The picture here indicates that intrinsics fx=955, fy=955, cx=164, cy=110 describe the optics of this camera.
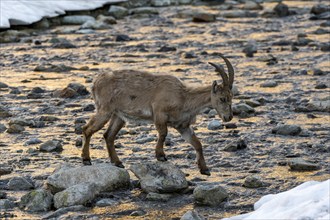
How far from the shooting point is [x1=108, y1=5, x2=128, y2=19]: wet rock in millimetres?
29734

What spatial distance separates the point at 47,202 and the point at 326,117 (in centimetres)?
630

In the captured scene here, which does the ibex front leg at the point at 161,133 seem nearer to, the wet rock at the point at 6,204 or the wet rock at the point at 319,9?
the wet rock at the point at 6,204

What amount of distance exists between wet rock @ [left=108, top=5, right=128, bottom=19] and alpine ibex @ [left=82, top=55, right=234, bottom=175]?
17843 millimetres

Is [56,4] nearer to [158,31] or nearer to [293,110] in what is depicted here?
[158,31]

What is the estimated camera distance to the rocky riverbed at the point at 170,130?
34.3ft

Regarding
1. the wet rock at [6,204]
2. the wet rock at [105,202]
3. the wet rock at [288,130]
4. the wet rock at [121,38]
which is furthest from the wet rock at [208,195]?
the wet rock at [121,38]

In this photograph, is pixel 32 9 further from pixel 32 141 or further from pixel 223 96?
pixel 223 96

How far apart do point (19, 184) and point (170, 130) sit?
3763mm

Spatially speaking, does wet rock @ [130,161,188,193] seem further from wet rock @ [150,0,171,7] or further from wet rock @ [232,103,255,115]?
wet rock @ [150,0,171,7]

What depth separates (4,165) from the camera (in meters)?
11.9

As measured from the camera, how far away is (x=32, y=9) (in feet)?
88.0

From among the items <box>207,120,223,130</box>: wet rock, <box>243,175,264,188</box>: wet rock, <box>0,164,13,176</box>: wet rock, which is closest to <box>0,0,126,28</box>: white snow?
<box>207,120,223,130</box>: wet rock

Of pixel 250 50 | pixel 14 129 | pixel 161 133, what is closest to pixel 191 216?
pixel 161 133

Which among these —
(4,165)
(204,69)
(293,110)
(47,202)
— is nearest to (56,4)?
(204,69)
